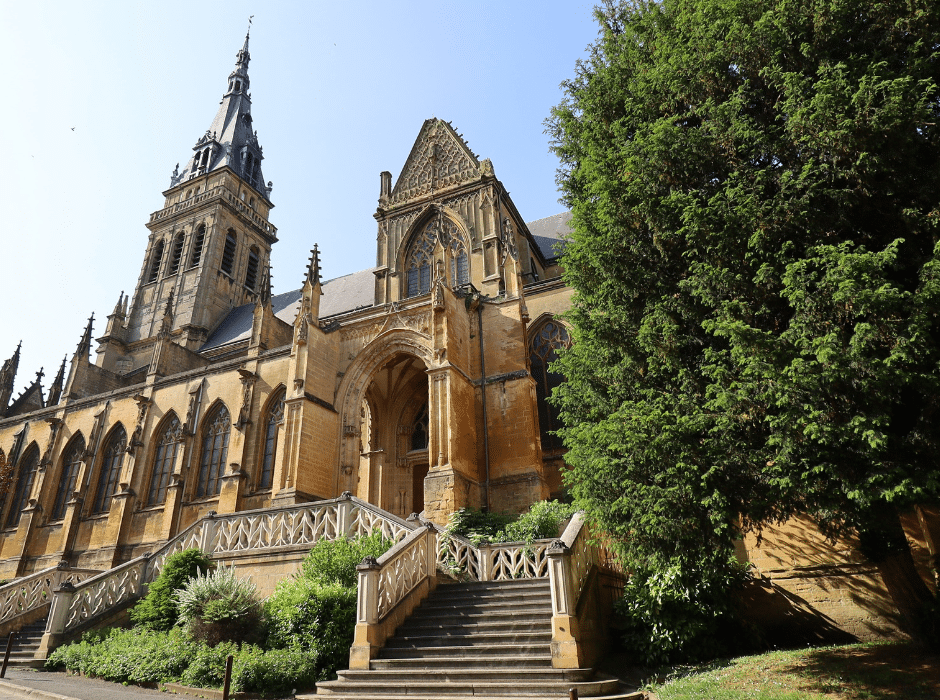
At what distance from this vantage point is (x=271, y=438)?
859 inches

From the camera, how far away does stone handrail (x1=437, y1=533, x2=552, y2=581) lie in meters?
10.3

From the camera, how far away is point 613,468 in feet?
25.3

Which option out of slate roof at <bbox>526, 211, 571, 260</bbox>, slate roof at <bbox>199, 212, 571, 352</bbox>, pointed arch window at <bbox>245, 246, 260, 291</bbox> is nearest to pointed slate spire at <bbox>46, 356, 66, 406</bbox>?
slate roof at <bbox>199, 212, 571, 352</bbox>

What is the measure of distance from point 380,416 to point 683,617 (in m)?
14.5

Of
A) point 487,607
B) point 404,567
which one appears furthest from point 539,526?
point 404,567

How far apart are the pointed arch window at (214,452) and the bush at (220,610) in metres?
12.4

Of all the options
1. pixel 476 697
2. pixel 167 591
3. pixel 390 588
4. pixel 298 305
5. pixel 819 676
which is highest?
pixel 298 305

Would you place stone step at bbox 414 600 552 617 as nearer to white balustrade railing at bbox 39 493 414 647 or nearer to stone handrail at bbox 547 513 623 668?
stone handrail at bbox 547 513 623 668

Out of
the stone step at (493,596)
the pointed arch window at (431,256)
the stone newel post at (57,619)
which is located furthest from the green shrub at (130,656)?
the pointed arch window at (431,256)

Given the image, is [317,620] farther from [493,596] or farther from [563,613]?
[563,613]

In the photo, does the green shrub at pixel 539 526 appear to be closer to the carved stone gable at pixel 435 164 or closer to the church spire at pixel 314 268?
the church spire at pixel 314 268

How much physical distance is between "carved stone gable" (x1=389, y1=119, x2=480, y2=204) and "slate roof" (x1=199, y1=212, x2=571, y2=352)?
5711 mm

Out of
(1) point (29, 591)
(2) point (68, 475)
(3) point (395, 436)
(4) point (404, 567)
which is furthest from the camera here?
(2) point (68, 475)

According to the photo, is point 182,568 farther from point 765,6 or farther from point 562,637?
point 765,6
